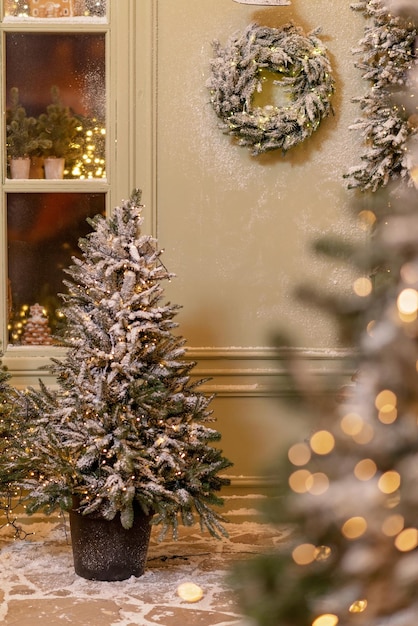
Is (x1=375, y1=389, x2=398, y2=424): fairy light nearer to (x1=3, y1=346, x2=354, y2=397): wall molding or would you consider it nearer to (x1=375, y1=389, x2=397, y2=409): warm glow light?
(x1=375, y1=389, x2=397, y2=409): warm glow light

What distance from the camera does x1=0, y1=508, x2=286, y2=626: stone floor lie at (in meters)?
3.19

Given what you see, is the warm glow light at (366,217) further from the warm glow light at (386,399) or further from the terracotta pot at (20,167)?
the terracotta pot at (20,167)

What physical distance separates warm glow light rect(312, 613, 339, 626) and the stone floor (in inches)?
79.9

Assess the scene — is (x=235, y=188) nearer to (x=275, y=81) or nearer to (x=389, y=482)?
(x=275, y=81)

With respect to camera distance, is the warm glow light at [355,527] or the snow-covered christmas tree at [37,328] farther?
the snow-covered christmas tree at [37,328]

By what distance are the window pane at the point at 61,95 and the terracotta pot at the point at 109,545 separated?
1.78m

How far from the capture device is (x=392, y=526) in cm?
88

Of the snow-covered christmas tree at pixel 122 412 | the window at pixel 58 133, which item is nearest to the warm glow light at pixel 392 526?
the snow-covered christmas tree at pixel 122 412

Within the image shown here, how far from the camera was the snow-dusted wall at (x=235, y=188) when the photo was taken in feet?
14.5

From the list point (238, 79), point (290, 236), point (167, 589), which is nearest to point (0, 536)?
point (167, 589)

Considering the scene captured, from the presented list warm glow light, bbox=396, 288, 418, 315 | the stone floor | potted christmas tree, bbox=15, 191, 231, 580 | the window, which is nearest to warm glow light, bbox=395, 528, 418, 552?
warm glow light, bbox=396, 288, 418, 315

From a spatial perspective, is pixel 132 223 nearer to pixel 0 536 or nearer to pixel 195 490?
pixel 195 490

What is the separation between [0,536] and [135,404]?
1139 millimetres

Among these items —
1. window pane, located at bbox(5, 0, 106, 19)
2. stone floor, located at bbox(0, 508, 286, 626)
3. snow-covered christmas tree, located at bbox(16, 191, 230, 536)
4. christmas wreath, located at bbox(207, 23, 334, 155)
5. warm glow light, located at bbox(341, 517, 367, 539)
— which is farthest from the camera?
window pane, located at bbox(5, 0, 106, 19)
